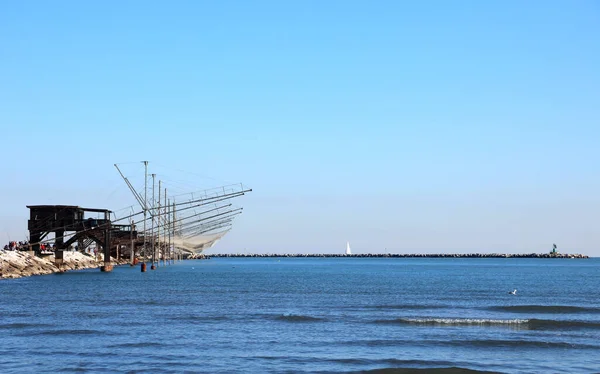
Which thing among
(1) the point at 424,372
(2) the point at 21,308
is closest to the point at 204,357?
(1) the point at 424,372

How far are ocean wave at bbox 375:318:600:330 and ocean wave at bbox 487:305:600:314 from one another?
8.24 m

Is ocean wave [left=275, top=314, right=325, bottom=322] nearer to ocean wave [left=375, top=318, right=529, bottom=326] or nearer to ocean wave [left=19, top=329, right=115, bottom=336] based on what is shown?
ocean wave [left=375, top=318, right=529, bottom=326]

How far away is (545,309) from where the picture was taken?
54.9 m

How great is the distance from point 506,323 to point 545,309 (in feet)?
41.5

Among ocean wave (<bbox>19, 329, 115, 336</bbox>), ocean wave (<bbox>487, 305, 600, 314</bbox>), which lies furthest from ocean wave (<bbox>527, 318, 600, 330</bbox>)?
ocean wave (<bbox>19, 329, 115, 336</bbox>)

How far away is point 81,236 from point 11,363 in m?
97.6

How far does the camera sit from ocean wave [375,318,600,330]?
1689 inches

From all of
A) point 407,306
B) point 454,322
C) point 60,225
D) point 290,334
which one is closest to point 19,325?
point 290,334

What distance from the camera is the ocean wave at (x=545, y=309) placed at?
53.3 metres

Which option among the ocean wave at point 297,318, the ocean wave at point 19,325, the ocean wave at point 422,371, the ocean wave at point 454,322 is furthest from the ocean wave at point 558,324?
the ocean wave at point 19,325

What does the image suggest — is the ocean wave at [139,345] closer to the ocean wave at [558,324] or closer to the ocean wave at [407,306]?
the ocean wave at [558,324]

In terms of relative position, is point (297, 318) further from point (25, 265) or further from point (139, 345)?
point (25, 265)

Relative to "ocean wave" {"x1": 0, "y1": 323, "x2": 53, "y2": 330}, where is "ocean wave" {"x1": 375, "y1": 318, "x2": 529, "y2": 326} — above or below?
below

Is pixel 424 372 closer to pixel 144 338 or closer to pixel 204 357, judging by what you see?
pixel 204 357
